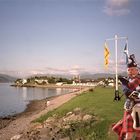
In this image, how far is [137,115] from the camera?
7668mm

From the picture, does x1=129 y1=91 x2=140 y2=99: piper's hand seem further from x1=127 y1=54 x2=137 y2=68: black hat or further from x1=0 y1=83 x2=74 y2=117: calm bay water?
x1=0 y1=83 x2=74 y2=117: calm bay water

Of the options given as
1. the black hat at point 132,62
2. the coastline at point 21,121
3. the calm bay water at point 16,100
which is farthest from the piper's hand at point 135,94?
the calm bay water at point 16,100

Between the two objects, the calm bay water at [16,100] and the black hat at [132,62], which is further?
the calm bay water at [16,100]

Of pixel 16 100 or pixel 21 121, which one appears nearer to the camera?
pixel 21 121

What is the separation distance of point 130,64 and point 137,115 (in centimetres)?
127

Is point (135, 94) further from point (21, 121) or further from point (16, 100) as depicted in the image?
point (16, 100)

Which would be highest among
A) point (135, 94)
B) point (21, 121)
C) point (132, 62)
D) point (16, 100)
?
point (132, 62)

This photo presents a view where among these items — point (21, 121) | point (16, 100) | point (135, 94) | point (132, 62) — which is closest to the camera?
point (135, 94)

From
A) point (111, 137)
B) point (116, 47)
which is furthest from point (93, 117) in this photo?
point (116, 47)

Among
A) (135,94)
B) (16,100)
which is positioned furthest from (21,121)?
(16,100)

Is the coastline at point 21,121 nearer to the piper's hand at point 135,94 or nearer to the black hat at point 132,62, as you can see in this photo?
the black hat at point 132,62

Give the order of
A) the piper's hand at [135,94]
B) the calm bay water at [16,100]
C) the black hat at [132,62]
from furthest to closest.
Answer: the calm bay water at [16,100]
the black hat at [132,62]
the piper's hand at [135,94]

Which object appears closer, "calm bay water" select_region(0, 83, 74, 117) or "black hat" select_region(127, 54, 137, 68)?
"black hat" select_region(127, 54, 137, 68)

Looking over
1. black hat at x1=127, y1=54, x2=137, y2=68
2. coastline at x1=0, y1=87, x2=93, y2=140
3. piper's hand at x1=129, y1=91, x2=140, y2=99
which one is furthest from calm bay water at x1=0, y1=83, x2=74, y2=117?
piper's hand at x1=129, y1=91, x2=140, y2=99
